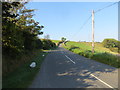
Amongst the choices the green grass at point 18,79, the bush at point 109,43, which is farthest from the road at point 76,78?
the bush at point 109,43

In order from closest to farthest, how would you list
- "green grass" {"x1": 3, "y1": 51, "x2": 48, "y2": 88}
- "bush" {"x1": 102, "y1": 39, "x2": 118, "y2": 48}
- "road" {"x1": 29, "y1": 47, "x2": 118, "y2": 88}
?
"green grass" {"x1": 3, "y1": 51, "x2": 48, "y2": 88}, "road" {"x1": 29, "y1": 47, "x2": 118, "y2": 88}, "bush" {"x1": 102, "y1": 39, "x2": 118, "y2": 48}

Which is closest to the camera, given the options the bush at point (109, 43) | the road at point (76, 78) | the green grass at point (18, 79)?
the green grass at point (18, 79)

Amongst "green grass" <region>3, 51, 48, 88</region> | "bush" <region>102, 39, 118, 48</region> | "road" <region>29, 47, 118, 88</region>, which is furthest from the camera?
"bush" <region>102, 39, 118, 48</region>

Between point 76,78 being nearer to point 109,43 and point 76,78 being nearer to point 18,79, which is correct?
point 18,79

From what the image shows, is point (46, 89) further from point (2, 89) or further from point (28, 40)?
point (28, 40)

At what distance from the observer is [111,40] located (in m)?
121

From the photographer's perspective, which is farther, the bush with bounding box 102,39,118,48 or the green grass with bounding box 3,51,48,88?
the bush with bounding box 102,39,118,48

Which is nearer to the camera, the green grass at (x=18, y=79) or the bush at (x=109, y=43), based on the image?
the green grass at (x=18, y=79)

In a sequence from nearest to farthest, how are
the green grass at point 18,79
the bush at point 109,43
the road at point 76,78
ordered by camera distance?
the green grass at point 18,79 → the road at point 76,78 → the bush at point 109,43

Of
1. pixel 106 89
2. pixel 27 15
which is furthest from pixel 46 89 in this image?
pixel 27 15

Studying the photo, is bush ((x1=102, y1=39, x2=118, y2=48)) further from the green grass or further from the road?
the green grass

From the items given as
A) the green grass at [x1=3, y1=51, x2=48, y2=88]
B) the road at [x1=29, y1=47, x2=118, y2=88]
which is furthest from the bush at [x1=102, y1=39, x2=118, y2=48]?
the green grass at [x1=3, y1=51, x2=48, y2=88]

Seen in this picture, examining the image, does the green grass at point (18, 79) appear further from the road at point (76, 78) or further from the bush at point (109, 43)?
the bush at point (109, 43)

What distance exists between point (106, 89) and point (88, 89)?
0.84 m
